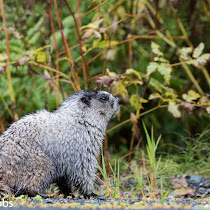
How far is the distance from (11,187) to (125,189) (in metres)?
2.41

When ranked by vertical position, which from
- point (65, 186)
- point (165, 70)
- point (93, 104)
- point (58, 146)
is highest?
point (165, 70)

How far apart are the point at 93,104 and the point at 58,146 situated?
34.4 inches

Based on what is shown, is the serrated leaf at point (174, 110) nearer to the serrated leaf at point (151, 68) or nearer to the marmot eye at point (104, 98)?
the serrated leaf at point (151, 68)

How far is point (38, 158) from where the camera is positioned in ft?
17.6

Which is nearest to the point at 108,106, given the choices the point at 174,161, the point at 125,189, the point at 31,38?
the point at 125,189

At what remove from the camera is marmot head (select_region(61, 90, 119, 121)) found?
236 inches

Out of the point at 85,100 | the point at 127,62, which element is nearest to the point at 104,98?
the point at 85,100

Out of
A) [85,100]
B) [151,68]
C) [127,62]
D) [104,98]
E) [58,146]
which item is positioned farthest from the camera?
[127,62]

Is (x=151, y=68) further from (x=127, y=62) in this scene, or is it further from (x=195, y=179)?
(x=127, y=62)

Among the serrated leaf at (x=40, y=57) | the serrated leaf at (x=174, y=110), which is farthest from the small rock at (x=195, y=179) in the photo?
the serrated leaf at (x=40, y=57)

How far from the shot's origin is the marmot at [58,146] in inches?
209

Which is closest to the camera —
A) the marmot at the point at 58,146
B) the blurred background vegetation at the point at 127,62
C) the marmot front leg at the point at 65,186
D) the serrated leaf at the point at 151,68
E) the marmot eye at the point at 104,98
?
the marmot at the point at 58,146

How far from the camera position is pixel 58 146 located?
18.4 feet

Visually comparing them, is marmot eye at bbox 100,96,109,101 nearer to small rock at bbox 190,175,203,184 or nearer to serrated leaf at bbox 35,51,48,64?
serrated leaf at bbox 35,51,48,64
